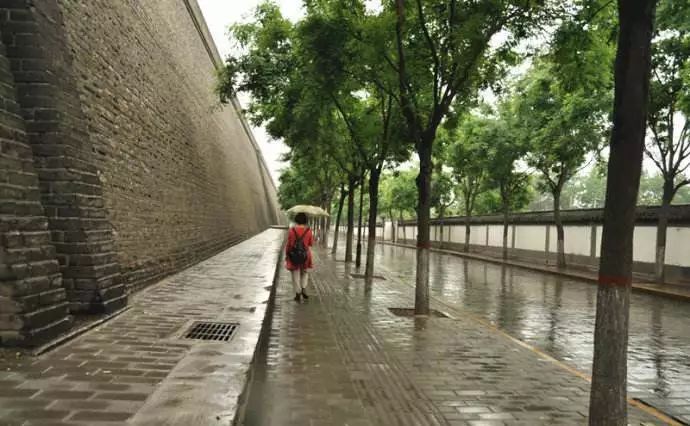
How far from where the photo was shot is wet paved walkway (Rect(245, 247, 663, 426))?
15.0 ft

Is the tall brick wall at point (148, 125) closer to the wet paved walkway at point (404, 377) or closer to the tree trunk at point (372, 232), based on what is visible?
the wet paved walkway at point (404, 377)

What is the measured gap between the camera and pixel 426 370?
19.6ft

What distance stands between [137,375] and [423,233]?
6.44 metres

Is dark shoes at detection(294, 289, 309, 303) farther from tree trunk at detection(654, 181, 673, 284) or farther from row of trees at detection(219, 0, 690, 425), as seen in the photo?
tree trunk at detection(654, 181, 673, 284)

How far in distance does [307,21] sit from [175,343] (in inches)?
309

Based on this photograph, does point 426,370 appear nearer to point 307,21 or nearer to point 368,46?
point 368,46

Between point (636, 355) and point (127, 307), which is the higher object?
point (127, 307)

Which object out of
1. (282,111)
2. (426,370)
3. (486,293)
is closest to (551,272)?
(486,293)

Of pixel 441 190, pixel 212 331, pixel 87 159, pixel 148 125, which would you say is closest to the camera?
pixel 212 331

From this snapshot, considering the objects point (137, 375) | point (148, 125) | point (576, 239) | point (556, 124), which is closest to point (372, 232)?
point (148, 125)

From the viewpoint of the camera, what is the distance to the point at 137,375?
3945 millimetres

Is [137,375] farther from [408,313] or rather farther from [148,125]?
[148,125]

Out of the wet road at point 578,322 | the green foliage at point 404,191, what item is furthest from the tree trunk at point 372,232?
the green foliage at point 404,191

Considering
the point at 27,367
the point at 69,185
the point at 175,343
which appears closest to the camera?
the point at 27,367
